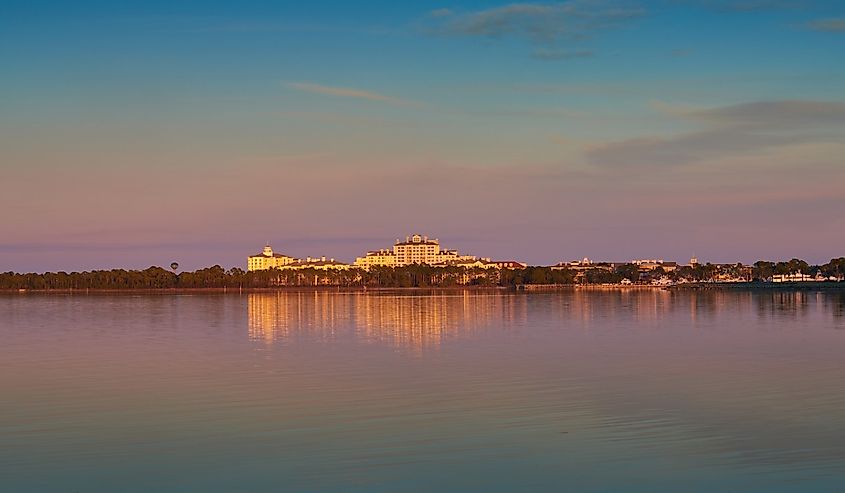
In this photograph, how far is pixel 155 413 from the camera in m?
19.7

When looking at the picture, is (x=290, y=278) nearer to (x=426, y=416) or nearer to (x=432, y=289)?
(x=432, y=289)

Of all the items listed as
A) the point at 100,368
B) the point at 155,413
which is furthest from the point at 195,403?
the point at 100,368

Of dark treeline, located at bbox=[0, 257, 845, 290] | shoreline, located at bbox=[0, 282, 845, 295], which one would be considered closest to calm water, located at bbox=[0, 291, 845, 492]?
shoreline, located at bbox=[0, 282, 845, 295]

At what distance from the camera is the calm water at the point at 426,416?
1384 centimetres

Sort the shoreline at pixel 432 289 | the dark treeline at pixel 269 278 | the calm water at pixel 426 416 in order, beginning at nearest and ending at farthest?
the calm water at pixel 426 416 < the shoreline at pixel 432 289 < the dark treeline at pixel 269 278

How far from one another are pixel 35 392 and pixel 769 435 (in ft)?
53.6

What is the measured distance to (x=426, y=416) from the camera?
18.9 metres

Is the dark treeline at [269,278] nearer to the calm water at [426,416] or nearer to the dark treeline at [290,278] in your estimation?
the dark treeline at [290,278]

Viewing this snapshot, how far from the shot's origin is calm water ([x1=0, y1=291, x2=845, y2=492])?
13.8 m

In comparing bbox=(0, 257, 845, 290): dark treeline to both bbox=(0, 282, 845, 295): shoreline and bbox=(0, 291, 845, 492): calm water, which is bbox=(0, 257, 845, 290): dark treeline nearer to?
bbox=(0, 282, 845, 295): shoreline

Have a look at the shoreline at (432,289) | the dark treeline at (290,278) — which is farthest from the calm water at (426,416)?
the dark treeline at (290,278)

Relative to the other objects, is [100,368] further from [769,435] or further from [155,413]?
[769,435]

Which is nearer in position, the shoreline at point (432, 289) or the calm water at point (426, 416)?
the calm water at point (426, 416)

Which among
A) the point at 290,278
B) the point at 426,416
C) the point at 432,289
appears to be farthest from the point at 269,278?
the point at 426,416
